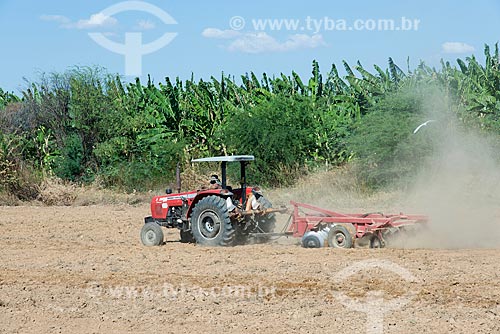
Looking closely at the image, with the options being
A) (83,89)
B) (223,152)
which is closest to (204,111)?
(223,152)

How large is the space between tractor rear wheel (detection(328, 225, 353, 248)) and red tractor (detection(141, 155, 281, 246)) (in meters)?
1.36

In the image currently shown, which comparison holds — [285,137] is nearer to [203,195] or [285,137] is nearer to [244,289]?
[203,195]

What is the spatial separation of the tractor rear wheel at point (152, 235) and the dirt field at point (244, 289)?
0.52m

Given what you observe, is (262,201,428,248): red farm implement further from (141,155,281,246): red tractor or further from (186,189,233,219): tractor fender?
(186,189,233,219): tractor fender

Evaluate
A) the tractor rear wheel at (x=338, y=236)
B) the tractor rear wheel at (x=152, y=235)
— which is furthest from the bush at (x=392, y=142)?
the tractor rear wheel at (x=152, y=235)

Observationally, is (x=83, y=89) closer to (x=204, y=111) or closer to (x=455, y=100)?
(x=204, y=111)

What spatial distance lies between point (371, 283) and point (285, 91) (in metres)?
19.1

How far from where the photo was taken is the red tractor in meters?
13.4

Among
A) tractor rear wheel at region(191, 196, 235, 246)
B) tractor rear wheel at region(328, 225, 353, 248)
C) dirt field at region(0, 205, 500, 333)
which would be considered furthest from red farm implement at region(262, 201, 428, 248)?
tractor rear wheel at region(191, 196, 235, 246)

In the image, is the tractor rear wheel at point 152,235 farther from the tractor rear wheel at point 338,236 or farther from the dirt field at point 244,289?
the tractor rear wheel at point 338,236

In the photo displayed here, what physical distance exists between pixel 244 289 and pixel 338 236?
11.5 ft

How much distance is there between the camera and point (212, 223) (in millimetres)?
13648

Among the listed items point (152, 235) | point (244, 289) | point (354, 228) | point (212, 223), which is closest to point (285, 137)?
point (152, 235)

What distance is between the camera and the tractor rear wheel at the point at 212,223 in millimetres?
13320
